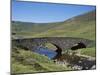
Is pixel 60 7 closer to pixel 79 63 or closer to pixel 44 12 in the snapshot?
pixel 44 12

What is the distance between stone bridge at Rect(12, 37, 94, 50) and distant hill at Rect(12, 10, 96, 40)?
0.16ft

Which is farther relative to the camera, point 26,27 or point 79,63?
point 79,63

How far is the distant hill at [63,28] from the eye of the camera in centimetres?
284

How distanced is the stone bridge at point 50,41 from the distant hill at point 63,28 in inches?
2.0

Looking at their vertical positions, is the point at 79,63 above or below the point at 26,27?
below

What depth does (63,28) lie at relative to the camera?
3.02 metres

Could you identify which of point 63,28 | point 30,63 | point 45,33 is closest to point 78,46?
point 63,28

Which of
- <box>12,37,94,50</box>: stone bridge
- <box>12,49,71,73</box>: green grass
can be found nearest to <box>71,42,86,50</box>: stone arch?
<box>12,37,94,50</box>: stone bridge

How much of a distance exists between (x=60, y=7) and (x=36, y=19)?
1.20 feet

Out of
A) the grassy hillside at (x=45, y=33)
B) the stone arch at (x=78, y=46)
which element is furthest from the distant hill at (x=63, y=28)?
the stone arch at (x=78, y=46)

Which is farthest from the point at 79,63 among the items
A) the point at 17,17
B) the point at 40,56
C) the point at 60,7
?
the point at 17,17

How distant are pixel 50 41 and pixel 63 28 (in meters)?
0.25

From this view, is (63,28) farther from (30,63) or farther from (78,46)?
(30,63)

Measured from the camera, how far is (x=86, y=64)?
10.2 ft
